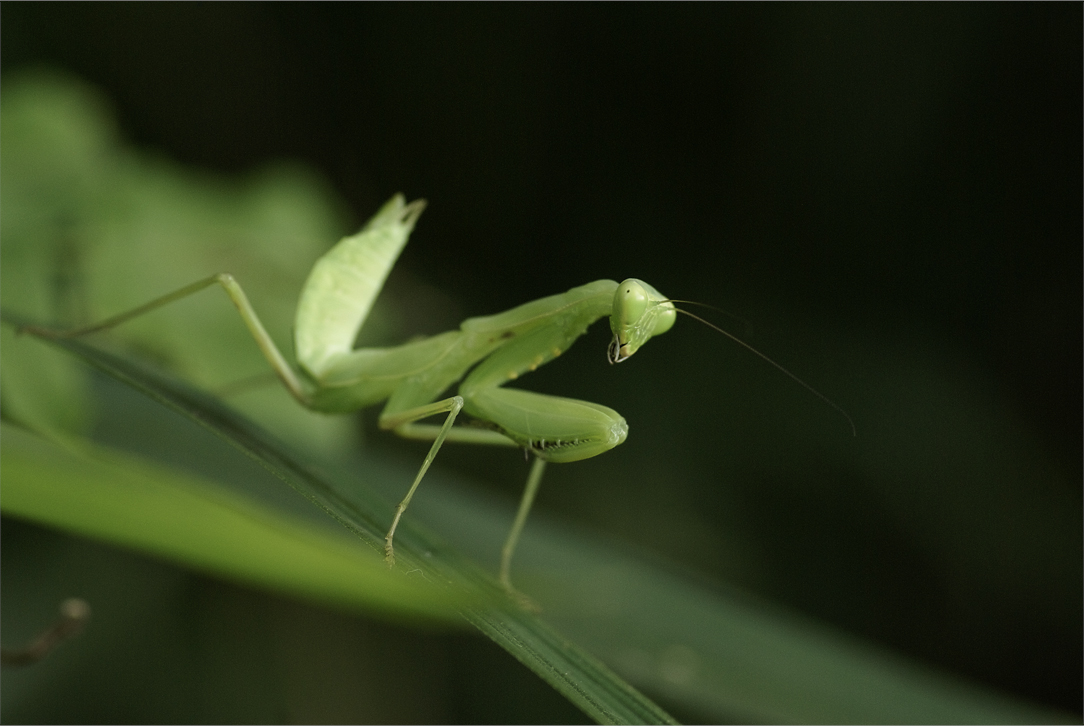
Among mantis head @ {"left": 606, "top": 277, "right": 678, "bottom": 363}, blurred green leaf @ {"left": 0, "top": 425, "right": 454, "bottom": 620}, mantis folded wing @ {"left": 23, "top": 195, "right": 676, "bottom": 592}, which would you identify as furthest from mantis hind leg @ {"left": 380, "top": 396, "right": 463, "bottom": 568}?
mantis head @ {"left": 606, "top": 277, "right": 678, "bottom": 363}

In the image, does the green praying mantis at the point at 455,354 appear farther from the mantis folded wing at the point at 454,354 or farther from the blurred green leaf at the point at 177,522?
the blurred green leaf at the point at 177,522

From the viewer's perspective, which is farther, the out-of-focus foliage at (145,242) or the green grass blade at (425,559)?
the out-of-focus foliage at (145,242)

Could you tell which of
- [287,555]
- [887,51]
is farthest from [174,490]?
[887,51]

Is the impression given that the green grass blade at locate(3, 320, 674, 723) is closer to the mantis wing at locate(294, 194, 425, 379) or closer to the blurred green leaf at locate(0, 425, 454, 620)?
the blurred green leaf at locate(0, 425, 454, 620)

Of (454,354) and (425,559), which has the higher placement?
(454,354)

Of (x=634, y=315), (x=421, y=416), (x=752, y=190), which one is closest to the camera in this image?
(x=634, y=315)

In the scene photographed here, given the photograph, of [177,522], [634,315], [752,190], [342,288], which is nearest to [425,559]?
[177,522]

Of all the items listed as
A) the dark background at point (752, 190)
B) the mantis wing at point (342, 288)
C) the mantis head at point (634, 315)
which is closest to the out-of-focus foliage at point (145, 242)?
the mantis wing at point (342, 288)

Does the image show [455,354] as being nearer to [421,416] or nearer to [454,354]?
[454,354]

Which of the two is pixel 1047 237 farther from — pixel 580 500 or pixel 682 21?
pixel 580 500
